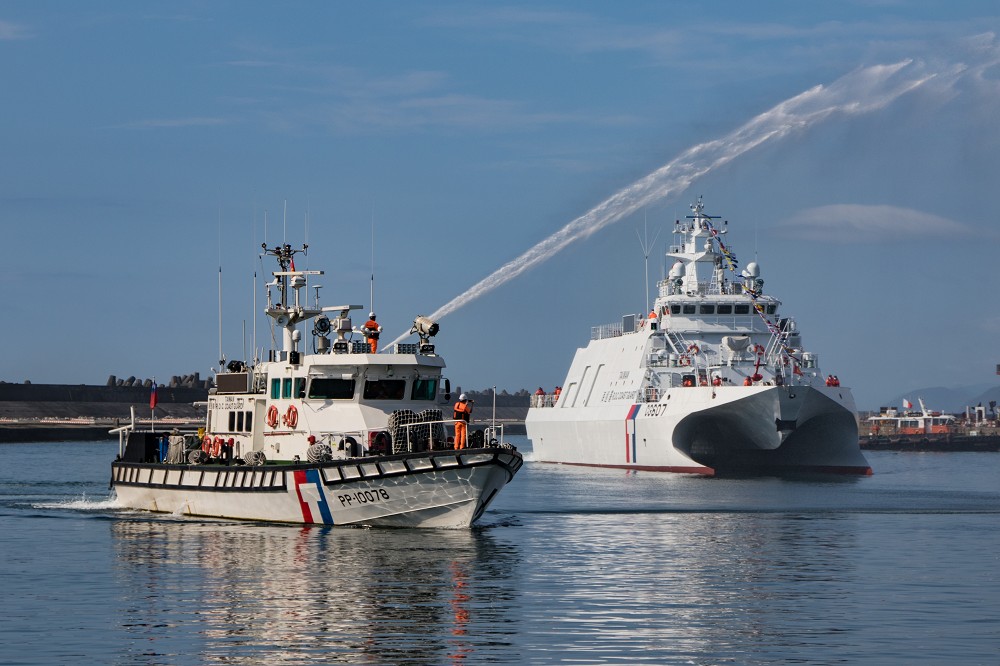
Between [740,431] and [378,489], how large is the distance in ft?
117

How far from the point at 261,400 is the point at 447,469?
8.20 metres

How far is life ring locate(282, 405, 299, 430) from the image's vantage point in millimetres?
39638

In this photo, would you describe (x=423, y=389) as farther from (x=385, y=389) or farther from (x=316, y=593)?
(x=316, y=593)

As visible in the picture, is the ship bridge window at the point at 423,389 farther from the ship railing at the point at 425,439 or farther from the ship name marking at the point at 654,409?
the ship name marking at the point at 654,409

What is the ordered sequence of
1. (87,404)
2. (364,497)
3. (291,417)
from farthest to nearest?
(87,404)
(291,417)
(364,497)

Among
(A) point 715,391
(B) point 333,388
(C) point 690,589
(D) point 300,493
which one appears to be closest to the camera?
(C) point 690,589

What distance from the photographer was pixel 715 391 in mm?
67125

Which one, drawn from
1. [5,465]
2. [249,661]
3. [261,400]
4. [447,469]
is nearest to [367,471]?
[447,469]

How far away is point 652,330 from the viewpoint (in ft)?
245

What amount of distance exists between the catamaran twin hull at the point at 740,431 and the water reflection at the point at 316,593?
1200 inches

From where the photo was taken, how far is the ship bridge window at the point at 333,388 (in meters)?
39.1

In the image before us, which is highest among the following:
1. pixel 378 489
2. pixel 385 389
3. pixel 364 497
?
pixel 385 389

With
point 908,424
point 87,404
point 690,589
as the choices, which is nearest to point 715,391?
point 690,589

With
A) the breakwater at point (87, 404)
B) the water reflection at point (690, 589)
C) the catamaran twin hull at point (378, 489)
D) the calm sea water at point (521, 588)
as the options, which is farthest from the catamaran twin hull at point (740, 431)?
the breakwater at point (87, 404)
